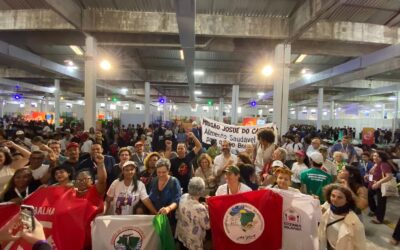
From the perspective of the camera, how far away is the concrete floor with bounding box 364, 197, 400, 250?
209 inches

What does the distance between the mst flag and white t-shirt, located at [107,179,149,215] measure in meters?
0.35

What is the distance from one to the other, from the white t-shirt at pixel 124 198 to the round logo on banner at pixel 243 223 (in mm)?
1169

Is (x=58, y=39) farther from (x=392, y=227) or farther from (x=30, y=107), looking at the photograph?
(x=30, y=107)

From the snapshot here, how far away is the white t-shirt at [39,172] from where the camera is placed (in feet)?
14.8

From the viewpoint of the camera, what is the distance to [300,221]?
3.54m

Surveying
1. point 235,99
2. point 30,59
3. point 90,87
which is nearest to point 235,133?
point 90,87

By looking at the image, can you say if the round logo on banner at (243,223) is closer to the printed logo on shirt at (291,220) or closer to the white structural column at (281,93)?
the printed logo on shirt at (291,220)

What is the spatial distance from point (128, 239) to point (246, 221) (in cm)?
139

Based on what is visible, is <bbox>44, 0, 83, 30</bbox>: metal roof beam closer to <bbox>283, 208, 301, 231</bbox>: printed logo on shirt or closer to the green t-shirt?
the green t-shirt

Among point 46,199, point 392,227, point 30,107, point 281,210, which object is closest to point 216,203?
point 281,210

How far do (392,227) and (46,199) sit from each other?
6.53m

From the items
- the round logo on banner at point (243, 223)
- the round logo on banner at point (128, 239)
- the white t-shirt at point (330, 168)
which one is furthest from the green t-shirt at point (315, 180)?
the round logo on banner at point (128, 239)

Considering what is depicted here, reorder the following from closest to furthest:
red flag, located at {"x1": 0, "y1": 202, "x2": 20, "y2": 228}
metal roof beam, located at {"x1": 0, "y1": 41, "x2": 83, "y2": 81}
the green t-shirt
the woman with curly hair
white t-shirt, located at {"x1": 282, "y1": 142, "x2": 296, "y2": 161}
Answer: the woman with curly hair → red flag, located at {"x1": 0, "y1": 202, "x2": 20, "y2": 228} → the green t-shirt → white t-shirt, located at {"x1": 282, "y1": 142, "x2": 296, "y2": 161} → metal roof beam, located at {"x1": 0, "y1": 41, "x2": 83, "y2": 81}

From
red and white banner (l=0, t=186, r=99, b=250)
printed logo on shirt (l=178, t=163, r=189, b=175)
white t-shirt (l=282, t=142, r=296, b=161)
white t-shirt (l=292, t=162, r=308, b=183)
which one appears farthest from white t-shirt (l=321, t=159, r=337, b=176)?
red and white banner (l=0, t=186, r=99, b=250)
